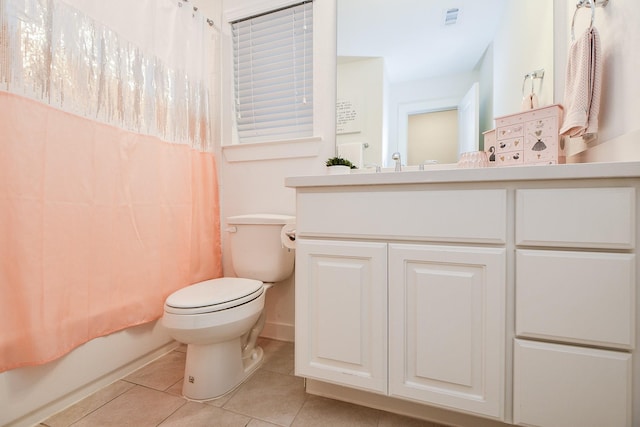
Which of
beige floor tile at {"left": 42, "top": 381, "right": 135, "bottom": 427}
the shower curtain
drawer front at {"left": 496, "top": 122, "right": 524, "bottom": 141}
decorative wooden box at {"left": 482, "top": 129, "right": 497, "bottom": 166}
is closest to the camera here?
the shower curtain

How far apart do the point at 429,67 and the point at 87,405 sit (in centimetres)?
214

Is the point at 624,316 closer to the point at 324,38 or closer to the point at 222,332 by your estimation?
the point at 222,332

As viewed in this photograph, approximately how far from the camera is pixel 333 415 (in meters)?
1.06

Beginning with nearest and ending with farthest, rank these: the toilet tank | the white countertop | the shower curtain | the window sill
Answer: the white countertop
the shower curtain
the toilet tank
the window sill

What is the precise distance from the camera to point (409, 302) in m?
0.91

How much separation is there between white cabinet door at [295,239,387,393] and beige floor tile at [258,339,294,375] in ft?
1.38

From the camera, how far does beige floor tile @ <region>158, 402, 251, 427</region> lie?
3.33 ft

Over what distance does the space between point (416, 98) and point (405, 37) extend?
1.05 ft

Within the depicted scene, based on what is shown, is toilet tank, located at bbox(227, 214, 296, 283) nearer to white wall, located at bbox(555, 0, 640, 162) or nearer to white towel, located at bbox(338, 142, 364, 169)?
white towel, located at bbox(338, 142, 364, 169)

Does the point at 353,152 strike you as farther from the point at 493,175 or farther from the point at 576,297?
the point at 576,297

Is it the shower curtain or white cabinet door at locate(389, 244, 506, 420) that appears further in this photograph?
the shower curtain

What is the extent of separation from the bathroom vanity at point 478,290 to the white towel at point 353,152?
60cm

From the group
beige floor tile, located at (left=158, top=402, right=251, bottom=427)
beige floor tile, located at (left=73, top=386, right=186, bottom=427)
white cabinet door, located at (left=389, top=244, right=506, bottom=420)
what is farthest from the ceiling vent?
beige floor tile, located at (left=73, top=386, right=186, bottom=427)

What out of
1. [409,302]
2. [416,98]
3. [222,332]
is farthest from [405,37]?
[222,332]
